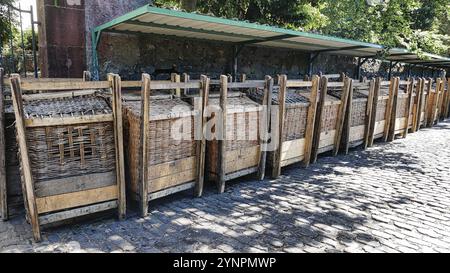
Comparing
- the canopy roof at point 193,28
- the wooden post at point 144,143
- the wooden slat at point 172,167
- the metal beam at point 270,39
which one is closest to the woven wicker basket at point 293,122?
the canopy roof at point 193,28

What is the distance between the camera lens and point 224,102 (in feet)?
15.3

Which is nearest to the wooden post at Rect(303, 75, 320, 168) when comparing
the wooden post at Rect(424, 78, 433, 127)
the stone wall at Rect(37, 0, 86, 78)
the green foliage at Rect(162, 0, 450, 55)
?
the green foliage at Rect(162, 0, 450, 55)

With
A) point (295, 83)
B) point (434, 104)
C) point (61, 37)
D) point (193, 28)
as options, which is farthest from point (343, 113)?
point (434, 104)

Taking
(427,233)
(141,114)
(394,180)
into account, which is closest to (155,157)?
(141,114)

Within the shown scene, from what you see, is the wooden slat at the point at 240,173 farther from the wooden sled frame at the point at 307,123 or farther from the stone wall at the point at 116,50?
the stone wall at the point at 116,50

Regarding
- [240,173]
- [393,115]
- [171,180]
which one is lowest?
[240,173]

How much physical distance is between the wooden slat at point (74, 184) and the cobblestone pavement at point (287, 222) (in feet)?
1.47

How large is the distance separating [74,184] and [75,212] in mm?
303

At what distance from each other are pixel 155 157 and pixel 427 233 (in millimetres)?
3227

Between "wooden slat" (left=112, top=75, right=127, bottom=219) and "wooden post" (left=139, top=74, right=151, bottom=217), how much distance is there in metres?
0.21

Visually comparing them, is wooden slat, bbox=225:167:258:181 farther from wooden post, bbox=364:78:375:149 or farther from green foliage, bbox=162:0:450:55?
green foliage, bbox=162:0:450:55

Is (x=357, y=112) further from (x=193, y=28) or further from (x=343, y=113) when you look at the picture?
(x=193, y=28)

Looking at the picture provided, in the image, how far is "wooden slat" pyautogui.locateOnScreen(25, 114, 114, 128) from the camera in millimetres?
3250

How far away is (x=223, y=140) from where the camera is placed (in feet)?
15.6
